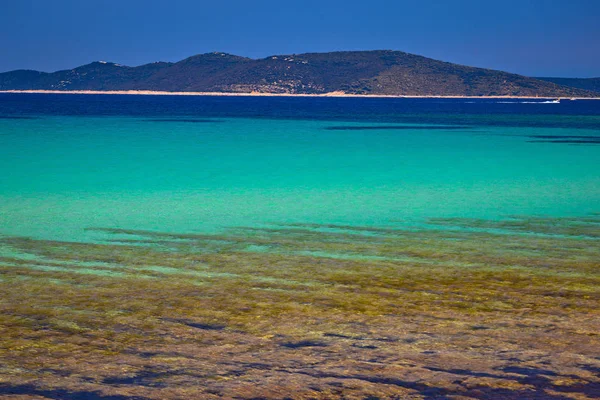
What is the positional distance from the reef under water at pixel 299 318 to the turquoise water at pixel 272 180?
2572 mm

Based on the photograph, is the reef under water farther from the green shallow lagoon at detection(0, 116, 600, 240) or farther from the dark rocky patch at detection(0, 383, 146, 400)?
the green shallow lagoon at detection(0, 116, 600, 240)

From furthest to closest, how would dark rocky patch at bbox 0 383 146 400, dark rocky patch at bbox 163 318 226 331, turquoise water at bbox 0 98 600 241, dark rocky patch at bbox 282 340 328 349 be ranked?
turquoise water at bbox 0 98 600 241
dark rocky patch at bbox 163 318 226 331
dark rocky patch at bbox 282 340 328 349
dark rocky patch at bbox 0 383 146 400

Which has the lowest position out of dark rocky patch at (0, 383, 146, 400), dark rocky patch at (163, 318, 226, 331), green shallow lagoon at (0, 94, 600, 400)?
dark rocky patch at (0, 383, 146, 400)

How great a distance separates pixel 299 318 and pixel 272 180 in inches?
583

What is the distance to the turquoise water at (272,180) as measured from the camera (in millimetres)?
13906

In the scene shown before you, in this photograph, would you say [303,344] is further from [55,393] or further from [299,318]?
[55,393]

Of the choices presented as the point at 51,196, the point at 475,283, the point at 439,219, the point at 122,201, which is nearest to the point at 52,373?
the point at 475,283

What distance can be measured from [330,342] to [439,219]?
311 inches

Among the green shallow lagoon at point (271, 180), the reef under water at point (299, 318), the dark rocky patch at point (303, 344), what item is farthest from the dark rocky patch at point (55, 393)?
the green shallow lagoon at point (271, 180)

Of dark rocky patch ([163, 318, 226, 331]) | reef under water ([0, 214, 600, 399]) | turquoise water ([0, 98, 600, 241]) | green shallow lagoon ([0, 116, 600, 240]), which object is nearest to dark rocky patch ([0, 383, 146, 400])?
reef under water ([0, 214, 600, 399])

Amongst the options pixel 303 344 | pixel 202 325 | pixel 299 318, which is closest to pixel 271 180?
pixel 299 318

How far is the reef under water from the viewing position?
17.0ft

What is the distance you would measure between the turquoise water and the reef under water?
2.57 metres

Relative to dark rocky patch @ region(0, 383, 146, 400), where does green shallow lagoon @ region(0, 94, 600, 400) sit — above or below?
above
